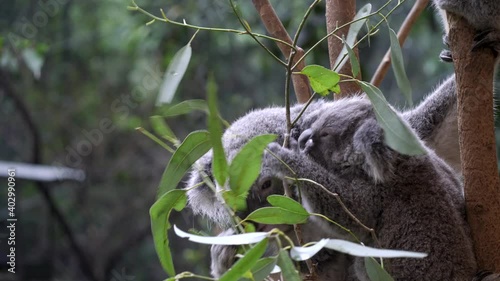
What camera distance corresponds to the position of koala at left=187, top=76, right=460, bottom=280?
1.98 m

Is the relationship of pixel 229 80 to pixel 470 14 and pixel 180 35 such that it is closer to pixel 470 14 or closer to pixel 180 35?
pixel 180 35

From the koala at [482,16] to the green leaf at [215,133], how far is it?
0.76 meters

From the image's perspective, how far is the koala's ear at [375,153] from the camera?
1.81 meters

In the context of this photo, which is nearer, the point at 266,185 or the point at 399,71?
the point at 399,71

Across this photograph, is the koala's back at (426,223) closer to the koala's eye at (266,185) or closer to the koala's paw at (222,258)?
the koala's eye at (266,185)

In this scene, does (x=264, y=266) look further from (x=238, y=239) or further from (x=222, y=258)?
(x=222, y=258)

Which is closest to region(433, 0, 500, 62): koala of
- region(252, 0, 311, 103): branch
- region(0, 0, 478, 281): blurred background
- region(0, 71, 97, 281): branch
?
region(252, 0, 311, 103): branch

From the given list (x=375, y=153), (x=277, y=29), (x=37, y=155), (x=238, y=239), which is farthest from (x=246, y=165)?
(x=37, y=155)

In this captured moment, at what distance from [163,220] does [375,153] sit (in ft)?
2.11

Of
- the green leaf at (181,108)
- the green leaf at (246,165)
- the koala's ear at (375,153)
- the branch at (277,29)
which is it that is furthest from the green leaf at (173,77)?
the branch at (277,29)

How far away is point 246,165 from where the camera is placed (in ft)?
4.07

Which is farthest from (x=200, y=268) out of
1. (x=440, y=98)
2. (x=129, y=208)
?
(x=440, y=98)

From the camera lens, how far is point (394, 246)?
1.79 metres

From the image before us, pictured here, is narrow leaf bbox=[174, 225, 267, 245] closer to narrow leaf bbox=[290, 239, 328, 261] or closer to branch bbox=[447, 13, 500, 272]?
narrow leaf bbox=[290, 239, 328, 261]
